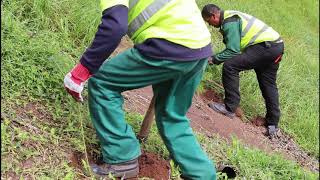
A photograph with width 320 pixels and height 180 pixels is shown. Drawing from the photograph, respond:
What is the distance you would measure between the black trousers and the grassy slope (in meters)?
1.65

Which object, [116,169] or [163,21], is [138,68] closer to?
[163,21]

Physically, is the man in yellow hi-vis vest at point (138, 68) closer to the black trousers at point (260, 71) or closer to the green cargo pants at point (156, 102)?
the green cargo pants at point (156, 102)

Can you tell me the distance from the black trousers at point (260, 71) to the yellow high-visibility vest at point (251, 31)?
0.22 feet

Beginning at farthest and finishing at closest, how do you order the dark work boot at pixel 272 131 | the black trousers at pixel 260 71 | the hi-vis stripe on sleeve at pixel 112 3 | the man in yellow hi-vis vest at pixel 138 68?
the dark work boot at pixel 272 131, the black trousers at pixel 260 71, the man in yellow hi-vis vest at pixel 138 68, the hi-vis stripe on sleeve at pixel 112 3

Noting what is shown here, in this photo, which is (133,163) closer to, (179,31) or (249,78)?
(179,31)

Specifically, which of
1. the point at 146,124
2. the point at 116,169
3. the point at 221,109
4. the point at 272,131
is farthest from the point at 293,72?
the point at 116,169

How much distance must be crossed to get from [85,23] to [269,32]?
2.11 metres

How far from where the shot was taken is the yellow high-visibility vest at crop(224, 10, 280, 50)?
615cm

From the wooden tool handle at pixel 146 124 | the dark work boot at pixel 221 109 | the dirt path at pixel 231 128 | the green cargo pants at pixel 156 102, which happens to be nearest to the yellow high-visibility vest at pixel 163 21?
the green cargo pants at pixel 156 102

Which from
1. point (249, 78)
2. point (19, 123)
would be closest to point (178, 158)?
point (19, 123)

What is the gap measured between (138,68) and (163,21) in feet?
0.95

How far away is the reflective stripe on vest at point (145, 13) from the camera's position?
119 inches

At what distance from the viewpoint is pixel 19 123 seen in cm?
334

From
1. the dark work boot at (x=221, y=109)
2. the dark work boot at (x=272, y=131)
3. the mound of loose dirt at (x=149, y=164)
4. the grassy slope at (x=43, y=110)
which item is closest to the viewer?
the grassy slope at (x=43, y=110)
